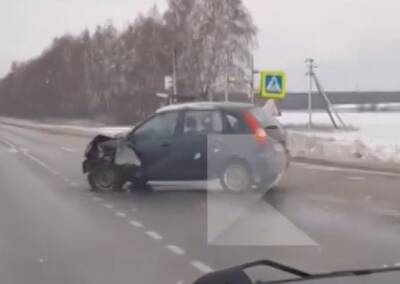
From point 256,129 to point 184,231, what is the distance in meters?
4.38

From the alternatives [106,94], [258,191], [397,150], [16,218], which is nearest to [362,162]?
[397,150]

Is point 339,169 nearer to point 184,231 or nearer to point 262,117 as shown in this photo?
point 262,117

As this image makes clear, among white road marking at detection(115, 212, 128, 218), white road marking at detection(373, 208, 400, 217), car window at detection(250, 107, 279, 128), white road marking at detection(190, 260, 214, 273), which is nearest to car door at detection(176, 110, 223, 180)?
car window at detection(250, 107, 279, 128)

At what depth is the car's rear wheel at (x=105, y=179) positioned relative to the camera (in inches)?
587

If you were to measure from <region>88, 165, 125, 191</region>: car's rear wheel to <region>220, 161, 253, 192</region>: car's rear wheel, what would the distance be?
2035 millimetres

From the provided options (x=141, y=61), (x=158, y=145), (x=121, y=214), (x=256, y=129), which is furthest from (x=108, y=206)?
(x=141, y=61)

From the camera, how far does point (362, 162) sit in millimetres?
21062

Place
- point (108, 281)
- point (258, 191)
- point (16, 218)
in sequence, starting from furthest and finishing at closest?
point (258, 191), point (16, 218), point (108, 281)

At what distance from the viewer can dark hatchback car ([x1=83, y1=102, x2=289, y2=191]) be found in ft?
46.0

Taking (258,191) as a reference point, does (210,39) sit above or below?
above

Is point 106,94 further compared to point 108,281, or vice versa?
point 106,94

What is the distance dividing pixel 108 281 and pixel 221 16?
64.5m

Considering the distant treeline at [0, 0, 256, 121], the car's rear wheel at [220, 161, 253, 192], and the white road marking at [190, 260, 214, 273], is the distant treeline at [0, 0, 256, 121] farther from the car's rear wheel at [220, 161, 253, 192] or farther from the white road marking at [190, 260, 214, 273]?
the white road marking at [190, 260, 214, 273]

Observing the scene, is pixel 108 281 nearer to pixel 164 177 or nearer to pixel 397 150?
pixel 164 177
